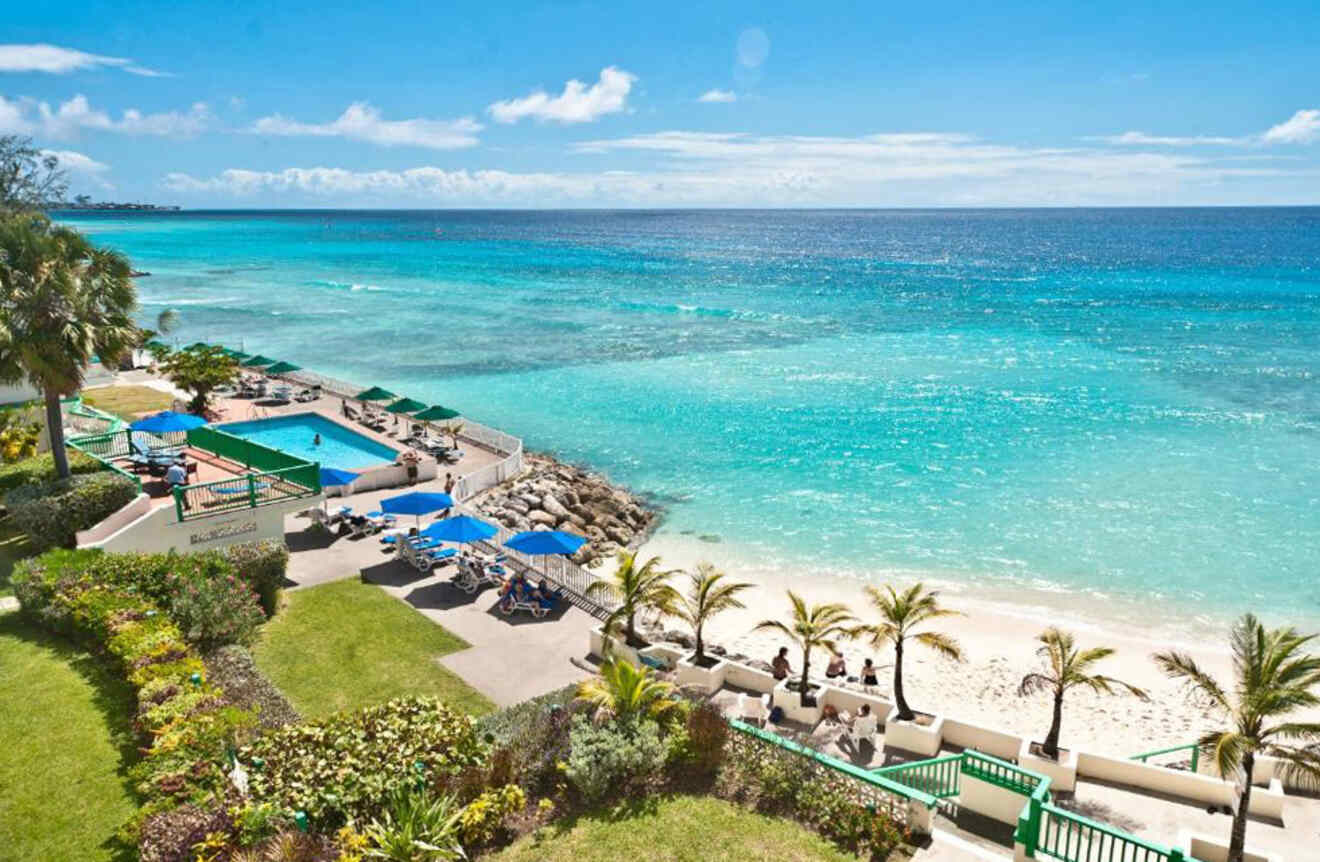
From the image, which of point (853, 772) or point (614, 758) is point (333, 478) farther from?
point (853, 772)

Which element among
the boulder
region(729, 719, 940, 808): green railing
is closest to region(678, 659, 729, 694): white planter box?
region(729, 719, 940, 808): green railing

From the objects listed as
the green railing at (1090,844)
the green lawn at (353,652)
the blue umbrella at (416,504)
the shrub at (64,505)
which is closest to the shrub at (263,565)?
the green lawn at (353,652)

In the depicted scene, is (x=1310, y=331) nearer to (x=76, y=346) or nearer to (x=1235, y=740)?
(x=1235, y=740)

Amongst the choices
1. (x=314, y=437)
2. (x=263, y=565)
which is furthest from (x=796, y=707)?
(x=314, y=437)

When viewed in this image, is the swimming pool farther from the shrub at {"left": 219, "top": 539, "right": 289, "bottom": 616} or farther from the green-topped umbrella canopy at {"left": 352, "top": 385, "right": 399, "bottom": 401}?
the shrub at {"left": 219, "top": 539, "right": 289, "bottom": 616}

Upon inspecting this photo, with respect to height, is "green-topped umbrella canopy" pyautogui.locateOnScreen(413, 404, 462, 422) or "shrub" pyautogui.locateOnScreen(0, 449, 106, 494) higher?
"shrub" pyautogui.locateOnScreen(0, 449, 106, 494)

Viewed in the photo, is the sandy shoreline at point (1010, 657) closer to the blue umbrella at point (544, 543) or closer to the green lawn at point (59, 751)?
the blue umbrella at point (544, 543)
